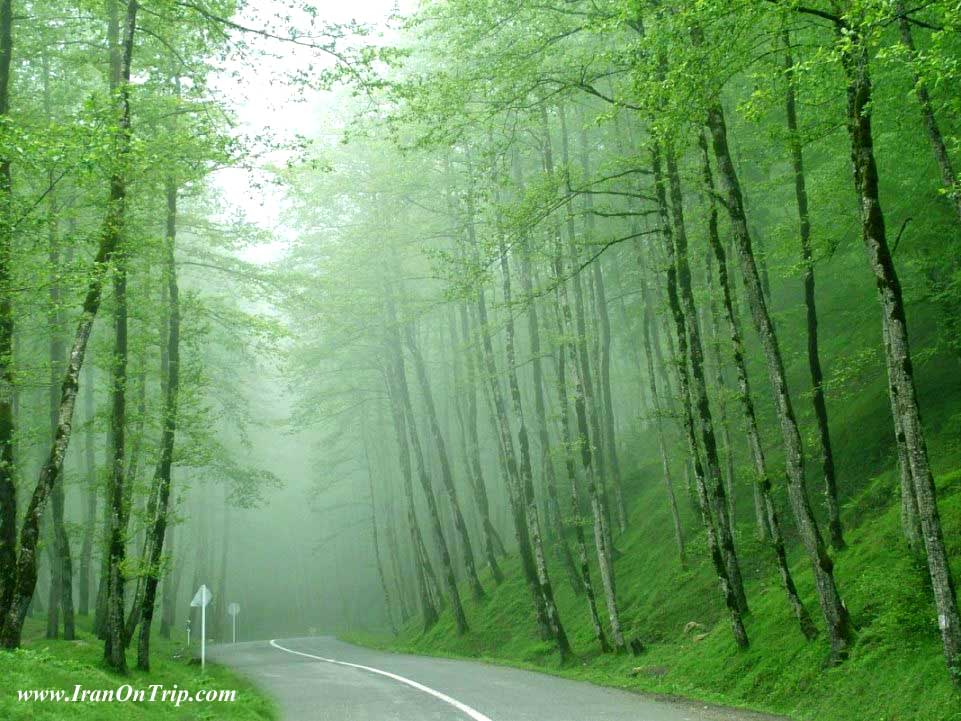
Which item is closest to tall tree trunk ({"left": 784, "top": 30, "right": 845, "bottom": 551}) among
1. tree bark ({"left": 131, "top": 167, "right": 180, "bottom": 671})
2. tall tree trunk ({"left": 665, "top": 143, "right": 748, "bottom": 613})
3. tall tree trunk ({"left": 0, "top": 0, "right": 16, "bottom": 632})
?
tall tree trunk ({"left": 665, "top": 143, "right": 748, "bottom": 613})

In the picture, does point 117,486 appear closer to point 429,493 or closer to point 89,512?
point 89,512

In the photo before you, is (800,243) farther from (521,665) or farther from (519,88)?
(521,665)

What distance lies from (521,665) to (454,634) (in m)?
7.42

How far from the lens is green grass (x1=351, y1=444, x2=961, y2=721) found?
8734 mm

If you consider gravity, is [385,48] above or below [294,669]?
above

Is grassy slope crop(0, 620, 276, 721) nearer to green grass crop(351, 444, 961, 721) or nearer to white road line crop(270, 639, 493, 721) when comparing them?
white road line crop(270, 639, 493, 721)

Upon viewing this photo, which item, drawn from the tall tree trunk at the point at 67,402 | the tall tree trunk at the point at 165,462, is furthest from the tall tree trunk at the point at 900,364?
the tall tree trunk at the point at 165,462

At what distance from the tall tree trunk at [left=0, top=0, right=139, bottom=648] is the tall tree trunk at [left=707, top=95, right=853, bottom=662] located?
7980 mm

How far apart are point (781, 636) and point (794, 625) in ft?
0.82

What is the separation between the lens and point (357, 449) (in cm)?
4500

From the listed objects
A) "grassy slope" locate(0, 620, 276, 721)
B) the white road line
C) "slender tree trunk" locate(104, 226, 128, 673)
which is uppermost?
"slender tree trunk" locate(104, 226, 128, 673)

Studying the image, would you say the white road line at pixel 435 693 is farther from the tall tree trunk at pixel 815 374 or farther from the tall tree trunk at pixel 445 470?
the tall tree trunk at pixel 815 374

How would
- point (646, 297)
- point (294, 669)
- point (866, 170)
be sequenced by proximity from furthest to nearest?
point (646, 297)
point (294, 669)
point (866, 170)

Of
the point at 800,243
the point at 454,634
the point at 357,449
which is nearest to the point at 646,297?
the point at 800,243
